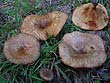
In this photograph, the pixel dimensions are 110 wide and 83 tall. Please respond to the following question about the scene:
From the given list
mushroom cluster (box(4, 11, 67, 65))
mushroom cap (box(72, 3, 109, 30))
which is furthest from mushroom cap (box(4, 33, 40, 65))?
mushroom cap (box(72, 3, 109, 30))

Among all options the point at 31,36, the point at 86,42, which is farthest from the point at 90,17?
the point at 31,36

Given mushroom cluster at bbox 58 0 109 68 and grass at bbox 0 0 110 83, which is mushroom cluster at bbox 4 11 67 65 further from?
mushroom cluster at bbox 58 0 109 68

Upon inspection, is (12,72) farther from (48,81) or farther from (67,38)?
(67,38)

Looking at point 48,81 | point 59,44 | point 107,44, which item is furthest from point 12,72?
point 107,44

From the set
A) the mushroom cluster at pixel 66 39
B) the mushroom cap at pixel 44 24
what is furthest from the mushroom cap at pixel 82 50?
the mushroom cap at pixel 44 24

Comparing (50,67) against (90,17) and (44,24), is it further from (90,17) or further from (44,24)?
(90,17)

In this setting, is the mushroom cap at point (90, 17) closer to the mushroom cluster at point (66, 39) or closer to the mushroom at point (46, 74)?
the mushroom cluster at point (66, 39)
